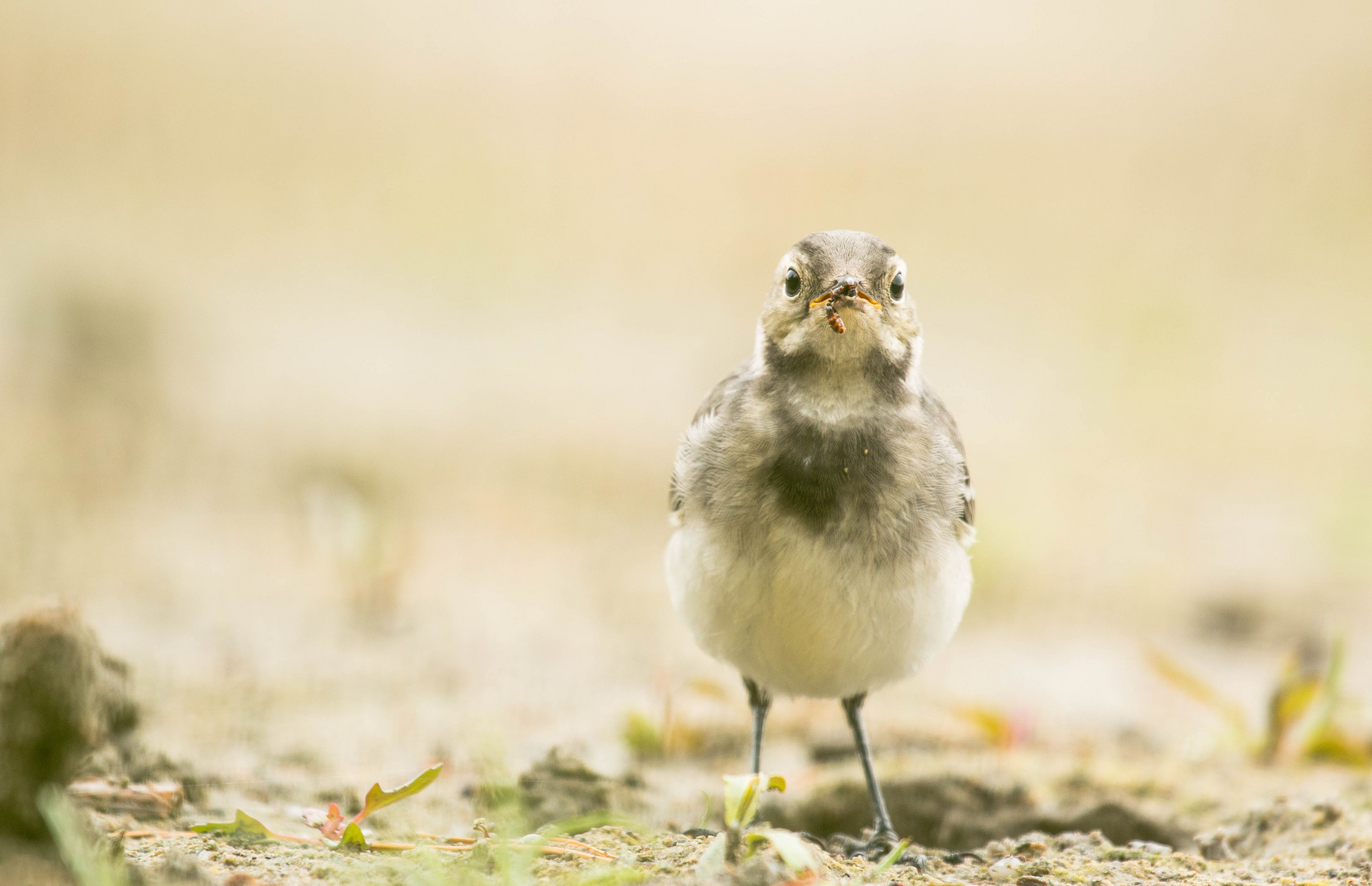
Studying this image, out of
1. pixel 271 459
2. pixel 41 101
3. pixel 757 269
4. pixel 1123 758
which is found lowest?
pixel 1123 758

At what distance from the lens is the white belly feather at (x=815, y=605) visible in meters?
3.97

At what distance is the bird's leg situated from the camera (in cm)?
424

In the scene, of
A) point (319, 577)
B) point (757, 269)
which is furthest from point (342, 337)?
point (319, 577)

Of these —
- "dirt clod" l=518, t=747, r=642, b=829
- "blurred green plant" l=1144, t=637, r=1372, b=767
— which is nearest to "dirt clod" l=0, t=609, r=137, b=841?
"dirt clod" l=518, t=747, r=642, b=829

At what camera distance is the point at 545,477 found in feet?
29.7

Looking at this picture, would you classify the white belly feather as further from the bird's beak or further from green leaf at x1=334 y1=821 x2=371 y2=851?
green leaf at x1=334 y1=821 x2=371 y2=851

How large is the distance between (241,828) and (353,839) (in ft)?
1.09

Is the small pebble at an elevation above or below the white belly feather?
below

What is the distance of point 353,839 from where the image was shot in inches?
134

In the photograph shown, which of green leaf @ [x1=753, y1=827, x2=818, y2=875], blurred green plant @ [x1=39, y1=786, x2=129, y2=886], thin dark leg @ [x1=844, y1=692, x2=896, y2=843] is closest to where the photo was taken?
blurred green plant @ [x1=39, y1=786, x2=129, y2=886]

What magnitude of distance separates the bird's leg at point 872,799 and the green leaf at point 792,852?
1.11 m

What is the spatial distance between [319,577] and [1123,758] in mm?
4318

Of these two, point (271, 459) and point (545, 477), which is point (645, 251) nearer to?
point (545, 477)

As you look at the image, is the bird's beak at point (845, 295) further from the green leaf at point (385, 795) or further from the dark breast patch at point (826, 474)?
the green leaf at point (385, 795)
